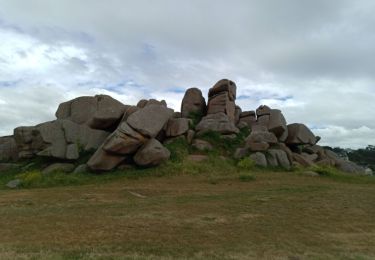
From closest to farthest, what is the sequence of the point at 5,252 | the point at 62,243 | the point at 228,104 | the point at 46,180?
the point at 5,252 < the point at 62,243 < the point at 46,180 < the point at 228,104

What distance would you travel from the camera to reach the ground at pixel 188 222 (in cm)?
998

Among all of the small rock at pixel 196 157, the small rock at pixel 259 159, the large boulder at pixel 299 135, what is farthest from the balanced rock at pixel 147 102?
the large boulder at pixel 299 135

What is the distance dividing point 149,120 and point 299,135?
1329 centimetres

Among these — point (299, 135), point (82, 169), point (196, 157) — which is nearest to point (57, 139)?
point (82, 169)

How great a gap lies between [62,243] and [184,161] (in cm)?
1733

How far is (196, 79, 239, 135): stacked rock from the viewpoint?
106 feet

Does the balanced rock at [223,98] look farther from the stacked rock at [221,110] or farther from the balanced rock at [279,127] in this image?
the balanced rock at [279,127]

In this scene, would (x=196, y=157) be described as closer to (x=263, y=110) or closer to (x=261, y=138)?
(x=261, y=138)

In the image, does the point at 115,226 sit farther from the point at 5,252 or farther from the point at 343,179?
the point at 343,179

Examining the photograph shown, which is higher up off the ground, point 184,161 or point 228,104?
point 228,104

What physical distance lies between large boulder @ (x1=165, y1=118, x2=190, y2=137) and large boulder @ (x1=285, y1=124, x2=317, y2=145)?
9.08 m

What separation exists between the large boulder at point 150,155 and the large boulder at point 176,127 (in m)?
3.61

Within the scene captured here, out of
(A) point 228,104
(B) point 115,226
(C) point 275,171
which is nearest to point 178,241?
(B) point 115,226

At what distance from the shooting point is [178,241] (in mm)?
10852
